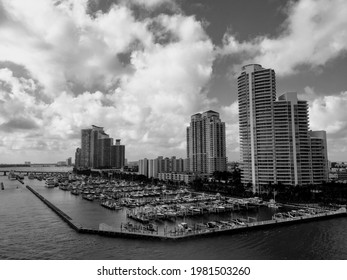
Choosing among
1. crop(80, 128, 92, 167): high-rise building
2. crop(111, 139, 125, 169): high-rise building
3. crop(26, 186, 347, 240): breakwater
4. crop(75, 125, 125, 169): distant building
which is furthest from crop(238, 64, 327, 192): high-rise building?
crop(80, 128, 92, 167): high-rise building

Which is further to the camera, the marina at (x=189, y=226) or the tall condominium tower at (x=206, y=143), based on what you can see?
the tall condominium tower at (x=206, y=143)

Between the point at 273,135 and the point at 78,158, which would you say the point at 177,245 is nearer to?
the point at 273,135

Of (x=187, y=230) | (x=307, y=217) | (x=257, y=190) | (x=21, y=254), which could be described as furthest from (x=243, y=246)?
(x=257, y=190)

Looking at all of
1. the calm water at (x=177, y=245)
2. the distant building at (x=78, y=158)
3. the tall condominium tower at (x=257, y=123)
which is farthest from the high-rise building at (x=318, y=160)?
the distant building at (x=78, y=158)

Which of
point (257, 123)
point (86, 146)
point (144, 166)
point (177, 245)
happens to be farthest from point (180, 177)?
point (86, 146)

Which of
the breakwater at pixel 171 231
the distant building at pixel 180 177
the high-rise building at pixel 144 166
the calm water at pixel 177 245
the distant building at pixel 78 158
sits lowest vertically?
the calm water at pixel 177 245

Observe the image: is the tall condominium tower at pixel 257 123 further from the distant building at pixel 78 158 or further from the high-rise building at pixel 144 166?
the distant building at pixel 78 158
